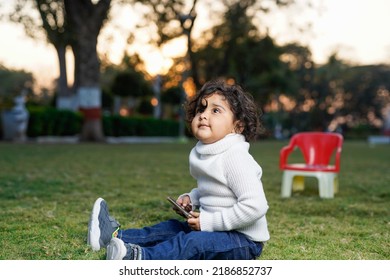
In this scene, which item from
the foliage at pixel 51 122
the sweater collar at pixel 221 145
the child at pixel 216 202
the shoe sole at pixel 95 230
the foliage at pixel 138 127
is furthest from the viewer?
the foliage at pixel 138 127

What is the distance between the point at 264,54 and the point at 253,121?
2541cm

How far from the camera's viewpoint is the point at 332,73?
4478 centimetres

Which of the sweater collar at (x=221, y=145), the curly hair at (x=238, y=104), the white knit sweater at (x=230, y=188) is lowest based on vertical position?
the white knit sweater at (x=230, y=188)

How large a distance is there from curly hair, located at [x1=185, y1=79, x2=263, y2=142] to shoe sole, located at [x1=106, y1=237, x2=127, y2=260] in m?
0.74

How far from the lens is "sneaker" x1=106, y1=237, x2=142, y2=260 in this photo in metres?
2.14

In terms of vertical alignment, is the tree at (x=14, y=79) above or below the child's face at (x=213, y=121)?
above

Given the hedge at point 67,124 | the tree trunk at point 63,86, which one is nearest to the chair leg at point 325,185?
the hedge at point 67,124

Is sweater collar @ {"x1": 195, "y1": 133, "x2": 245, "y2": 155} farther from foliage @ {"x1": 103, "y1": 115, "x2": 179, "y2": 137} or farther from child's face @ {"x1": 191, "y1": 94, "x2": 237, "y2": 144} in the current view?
foliage @ {"x1": 103, "y1": 115, "x2": 179, "y2": 137}

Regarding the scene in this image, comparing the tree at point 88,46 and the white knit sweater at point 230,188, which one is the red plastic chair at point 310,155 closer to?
the white knit sweater at point 230,188

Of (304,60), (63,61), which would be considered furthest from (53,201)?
(304,60)

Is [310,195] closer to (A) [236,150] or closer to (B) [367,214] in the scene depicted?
(B) [367,214]

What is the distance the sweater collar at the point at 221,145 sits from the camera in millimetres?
2391

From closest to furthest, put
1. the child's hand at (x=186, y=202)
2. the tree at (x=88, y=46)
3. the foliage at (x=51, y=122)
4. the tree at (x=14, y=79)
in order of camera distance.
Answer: the child's hand at (x=186, y=202), the tree at (x=88, y=46), the foliage at (x=51, y=122), the tree at (x=14, y=79)

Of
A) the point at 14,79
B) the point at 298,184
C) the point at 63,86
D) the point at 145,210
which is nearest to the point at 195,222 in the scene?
the point at 145,210
